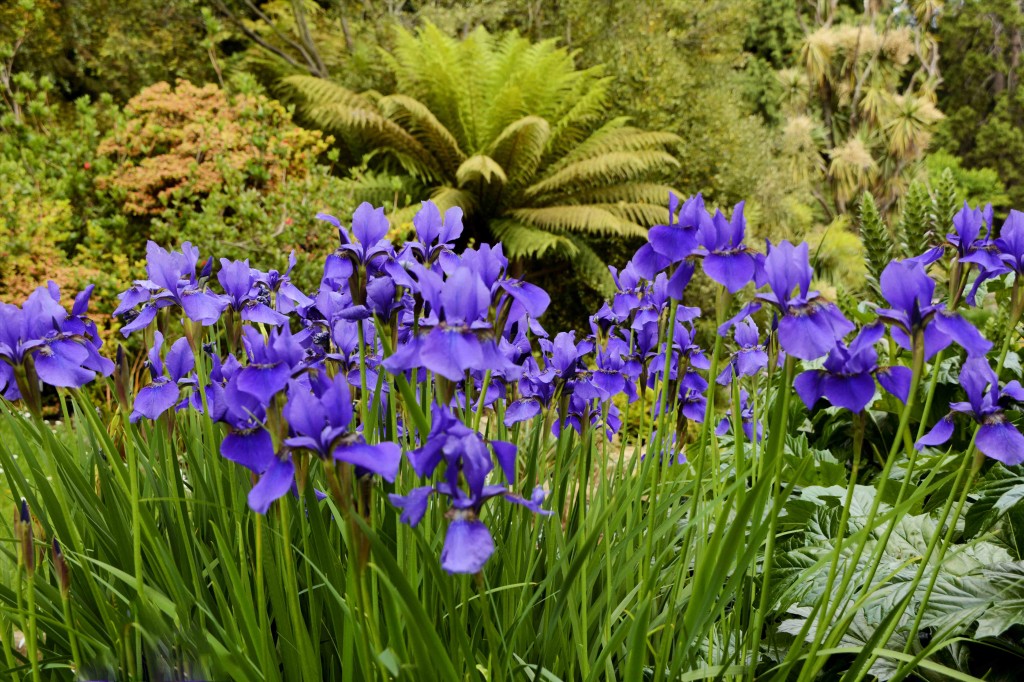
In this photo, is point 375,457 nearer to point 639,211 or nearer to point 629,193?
point 639,211

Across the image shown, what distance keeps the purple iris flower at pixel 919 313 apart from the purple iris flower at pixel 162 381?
0.77m

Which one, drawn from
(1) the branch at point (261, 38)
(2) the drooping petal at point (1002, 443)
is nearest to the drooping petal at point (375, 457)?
(2) the drooping petal at point (1002, 443)

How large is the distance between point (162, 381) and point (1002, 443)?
0.92 meters

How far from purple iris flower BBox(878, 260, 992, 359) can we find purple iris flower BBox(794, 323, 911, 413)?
0.03 metres

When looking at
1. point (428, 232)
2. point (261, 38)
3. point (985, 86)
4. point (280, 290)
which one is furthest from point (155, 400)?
point (985, 86)

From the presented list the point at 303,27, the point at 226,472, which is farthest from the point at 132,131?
the point at 226,472

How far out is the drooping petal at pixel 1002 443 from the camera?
0.71 m

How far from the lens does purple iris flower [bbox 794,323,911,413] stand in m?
0.70

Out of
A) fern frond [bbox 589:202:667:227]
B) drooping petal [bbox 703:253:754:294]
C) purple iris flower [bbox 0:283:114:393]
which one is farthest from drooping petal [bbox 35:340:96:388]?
fern frond [bbox 589:202:667:227]

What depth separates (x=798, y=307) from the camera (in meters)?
0.68

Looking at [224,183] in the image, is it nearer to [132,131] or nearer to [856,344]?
[132,131]

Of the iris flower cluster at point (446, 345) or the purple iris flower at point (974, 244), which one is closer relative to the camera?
the iris flower cluster at point (446, 345)

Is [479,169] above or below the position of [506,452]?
below

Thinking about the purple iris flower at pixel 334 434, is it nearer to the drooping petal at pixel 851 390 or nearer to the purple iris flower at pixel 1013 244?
the drooping petal at pixel 851 390
